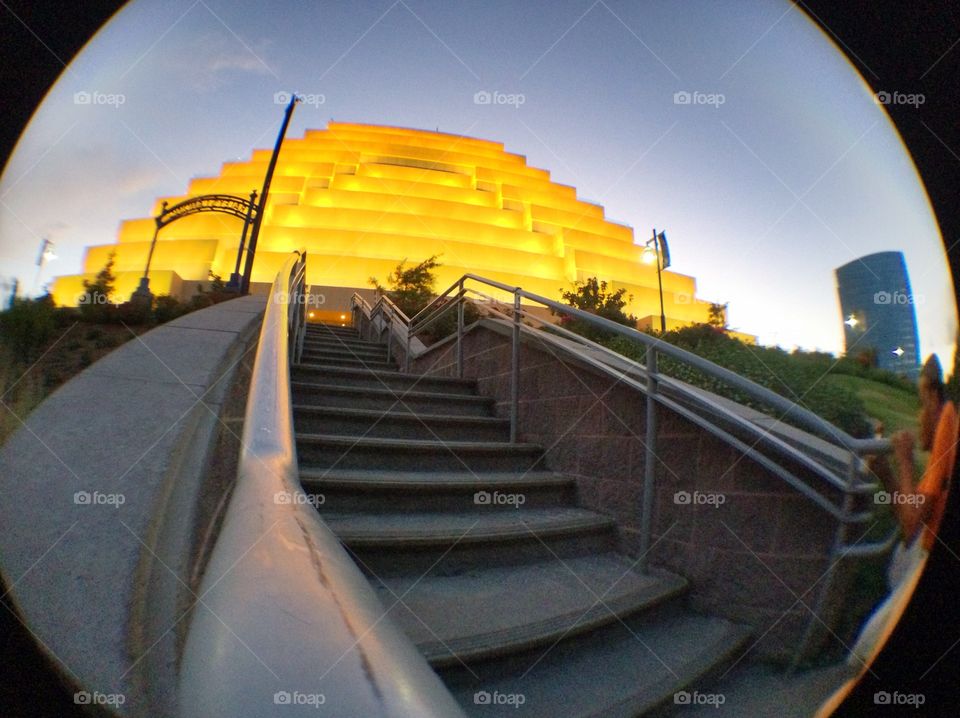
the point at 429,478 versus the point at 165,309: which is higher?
the point at 165,309

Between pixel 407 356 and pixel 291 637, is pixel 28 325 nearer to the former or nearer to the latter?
pixel 291 637

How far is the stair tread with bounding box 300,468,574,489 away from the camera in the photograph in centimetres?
183

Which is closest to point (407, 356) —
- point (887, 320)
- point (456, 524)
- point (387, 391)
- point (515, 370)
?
point (387, 391)

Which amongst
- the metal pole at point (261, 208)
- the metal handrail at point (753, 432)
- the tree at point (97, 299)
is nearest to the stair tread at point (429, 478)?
the metal handrail at point (753, 432)

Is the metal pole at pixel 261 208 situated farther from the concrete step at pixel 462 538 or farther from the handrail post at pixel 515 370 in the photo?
the concrete step at pixel 462 538

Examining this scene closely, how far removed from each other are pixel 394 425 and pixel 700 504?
5.50 ft

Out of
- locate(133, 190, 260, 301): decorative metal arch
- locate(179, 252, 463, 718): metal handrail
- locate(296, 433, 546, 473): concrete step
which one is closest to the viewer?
locate(179, 252, 463, 718): metal handrail

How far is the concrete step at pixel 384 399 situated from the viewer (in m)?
2.80

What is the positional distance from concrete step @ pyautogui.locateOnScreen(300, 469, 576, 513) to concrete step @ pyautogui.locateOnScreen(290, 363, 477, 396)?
4.00 ft

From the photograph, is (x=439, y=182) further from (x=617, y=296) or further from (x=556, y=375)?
(x=556, y=375)

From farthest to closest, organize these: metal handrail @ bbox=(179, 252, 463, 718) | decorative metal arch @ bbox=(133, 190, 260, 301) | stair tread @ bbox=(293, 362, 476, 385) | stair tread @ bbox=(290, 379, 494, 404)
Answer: decorative metal arch @ bbox=(133, 190, 260, 301) → stair tread @ bbox=(293, 362, 476, 385) → stair tread @ bbox=(290, 379, 494, 404) → metal handrail @ bbox=(179, 252, 463, 718)

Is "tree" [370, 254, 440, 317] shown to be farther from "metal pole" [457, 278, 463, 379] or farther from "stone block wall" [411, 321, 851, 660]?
"stone block wall" [411, 321, 851, 660]

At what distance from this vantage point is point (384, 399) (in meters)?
2.96

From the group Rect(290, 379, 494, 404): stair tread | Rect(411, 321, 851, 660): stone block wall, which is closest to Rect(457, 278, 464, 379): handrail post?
Rect(290, 379, 494, 404): stair tread
